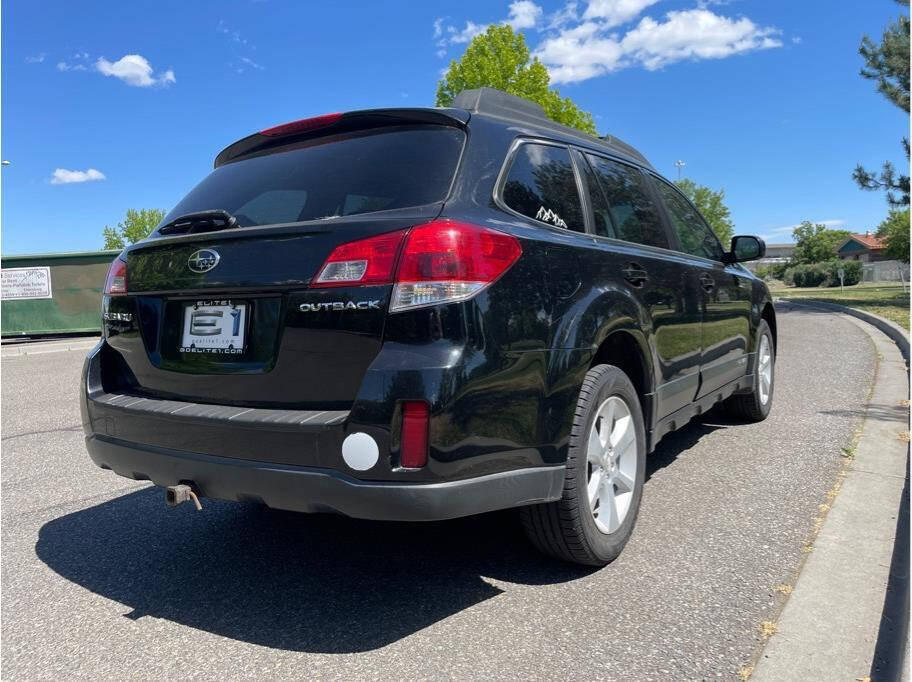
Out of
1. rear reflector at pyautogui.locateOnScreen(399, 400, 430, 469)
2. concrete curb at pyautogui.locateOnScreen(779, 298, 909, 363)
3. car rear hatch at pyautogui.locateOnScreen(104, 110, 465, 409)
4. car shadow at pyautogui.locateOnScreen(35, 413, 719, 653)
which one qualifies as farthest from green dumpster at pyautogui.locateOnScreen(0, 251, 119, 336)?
rear reflector at pyautogui.locateOnScreen(399, 400, 430, 469)

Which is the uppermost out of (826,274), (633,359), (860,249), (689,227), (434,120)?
(860,249)

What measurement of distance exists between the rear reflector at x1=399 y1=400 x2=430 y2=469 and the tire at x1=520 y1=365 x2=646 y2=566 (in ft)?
2.15

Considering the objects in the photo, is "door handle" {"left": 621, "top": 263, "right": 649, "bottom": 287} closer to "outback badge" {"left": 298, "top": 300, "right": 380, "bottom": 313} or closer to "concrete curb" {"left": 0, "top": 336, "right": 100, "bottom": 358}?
"outback badge" {"left": 298, "top": 300, "right": 380, "bottom": 313}

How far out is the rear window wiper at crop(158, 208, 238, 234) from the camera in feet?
8.91

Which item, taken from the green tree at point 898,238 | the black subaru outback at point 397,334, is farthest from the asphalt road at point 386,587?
the green tree at point 898,238

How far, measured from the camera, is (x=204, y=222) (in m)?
2.78

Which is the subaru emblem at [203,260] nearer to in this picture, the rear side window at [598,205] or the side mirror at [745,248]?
the rear side window at [598,205]

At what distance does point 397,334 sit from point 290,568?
1.34 meters

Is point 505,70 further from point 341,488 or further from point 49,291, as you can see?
point 341,488

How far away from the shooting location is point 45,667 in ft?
7.54

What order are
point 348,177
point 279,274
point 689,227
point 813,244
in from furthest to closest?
point 813,244 < point 689,227 < point 348,177 < point 279,274

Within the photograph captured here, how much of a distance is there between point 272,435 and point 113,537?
65.1 inches

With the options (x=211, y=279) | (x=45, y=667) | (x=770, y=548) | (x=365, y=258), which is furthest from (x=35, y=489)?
(x=770, y=548)

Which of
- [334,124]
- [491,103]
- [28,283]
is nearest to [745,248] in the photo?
[491,103]
